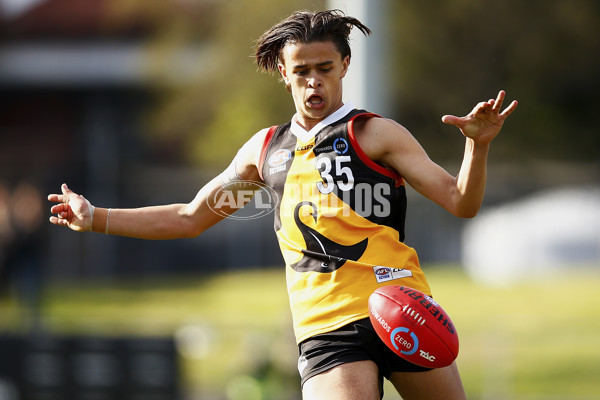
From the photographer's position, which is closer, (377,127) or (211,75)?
(377,127)

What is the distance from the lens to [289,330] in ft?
35.5

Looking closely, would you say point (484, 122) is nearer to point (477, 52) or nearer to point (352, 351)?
point (352, 351)

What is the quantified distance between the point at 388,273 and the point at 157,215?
1.24 m

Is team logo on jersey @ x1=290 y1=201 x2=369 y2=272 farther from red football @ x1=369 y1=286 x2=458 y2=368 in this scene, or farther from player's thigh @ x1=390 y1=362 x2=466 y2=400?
player's thigh @ x1=390 y1=362 x2=466 y2=400

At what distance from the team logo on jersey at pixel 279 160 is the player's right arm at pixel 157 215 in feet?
0.69

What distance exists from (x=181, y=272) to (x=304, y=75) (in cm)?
2116

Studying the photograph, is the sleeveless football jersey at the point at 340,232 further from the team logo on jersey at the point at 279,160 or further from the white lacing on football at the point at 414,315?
the white lacing on football at the point at 414,315

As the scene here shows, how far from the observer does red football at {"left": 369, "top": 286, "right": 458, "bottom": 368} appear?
13.5ft

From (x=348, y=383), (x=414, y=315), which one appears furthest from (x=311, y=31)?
(x=348, y=383)

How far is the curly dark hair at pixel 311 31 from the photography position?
14.7ft

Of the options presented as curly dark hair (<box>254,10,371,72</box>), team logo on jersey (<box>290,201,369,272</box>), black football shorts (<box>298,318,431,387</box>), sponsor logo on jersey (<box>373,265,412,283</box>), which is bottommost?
black football shorts (<box>298,318,431,387</box>)

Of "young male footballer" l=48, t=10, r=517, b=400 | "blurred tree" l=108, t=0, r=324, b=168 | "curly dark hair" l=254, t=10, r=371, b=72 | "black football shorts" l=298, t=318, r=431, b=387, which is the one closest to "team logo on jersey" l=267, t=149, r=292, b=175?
"young male footballer" l=48, t=10, r=517, b=400

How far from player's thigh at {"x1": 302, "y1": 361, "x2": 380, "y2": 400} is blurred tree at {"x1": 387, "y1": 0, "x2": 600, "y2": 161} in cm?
1684

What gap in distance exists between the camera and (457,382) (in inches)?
174
